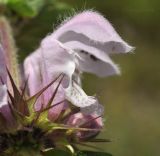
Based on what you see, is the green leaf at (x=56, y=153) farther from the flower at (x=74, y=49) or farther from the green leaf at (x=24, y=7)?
the green leaf at (x=24, y=7)

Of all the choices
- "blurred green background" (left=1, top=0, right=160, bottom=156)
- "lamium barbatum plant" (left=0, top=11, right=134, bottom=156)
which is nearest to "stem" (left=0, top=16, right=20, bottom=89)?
"lamium barbatum plant" (left=0, top=11, right=134, bottom=156)

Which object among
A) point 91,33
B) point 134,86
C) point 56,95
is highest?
point 91,33

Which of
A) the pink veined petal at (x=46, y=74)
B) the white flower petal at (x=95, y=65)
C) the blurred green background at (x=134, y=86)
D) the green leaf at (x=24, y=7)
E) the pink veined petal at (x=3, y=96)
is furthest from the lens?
the blurred green background at (x=134, y=86)

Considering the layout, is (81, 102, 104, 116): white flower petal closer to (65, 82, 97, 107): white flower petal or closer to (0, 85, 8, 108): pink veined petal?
(65, 82, 97, 107): white flower petal

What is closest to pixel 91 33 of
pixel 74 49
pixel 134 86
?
pixel 74 49

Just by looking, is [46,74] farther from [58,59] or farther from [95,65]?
[95,65]

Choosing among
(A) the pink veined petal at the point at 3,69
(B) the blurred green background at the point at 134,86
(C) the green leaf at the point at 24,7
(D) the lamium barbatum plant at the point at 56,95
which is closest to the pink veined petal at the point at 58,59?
(D) the lamium barbatum plant at the point at 56,95
